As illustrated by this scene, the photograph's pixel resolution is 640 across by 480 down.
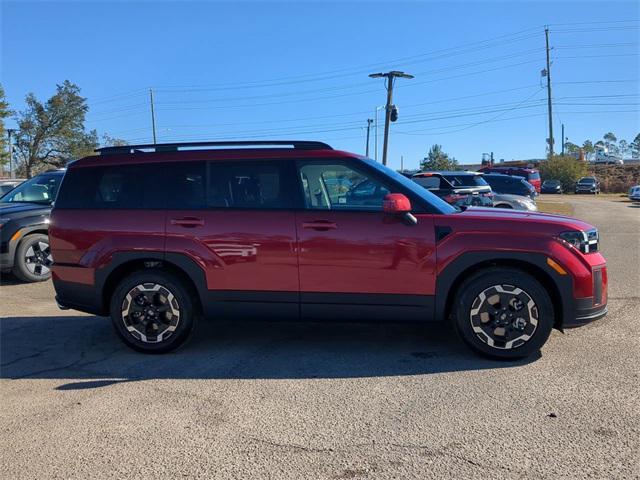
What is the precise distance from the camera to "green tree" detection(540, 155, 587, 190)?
5809 centimetres

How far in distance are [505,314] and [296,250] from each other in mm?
1879

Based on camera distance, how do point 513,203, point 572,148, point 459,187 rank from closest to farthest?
point 513,203, point 459,187, point 572,148

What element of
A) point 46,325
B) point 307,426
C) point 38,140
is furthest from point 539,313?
point 38,140

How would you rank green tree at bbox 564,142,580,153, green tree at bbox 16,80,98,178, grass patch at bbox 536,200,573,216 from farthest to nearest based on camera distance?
1. green tree at bbox 564,142,580,153
2. green tree at bbox 16,80,98,178
3. grass patch at bbox 536,200,573,216

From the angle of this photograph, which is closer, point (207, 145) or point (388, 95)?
point (207, 145)

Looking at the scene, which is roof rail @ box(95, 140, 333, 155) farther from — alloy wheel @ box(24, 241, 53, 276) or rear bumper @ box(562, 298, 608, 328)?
alloy wheel @ box(24, 241, 53, 276)

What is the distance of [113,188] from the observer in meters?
5.17

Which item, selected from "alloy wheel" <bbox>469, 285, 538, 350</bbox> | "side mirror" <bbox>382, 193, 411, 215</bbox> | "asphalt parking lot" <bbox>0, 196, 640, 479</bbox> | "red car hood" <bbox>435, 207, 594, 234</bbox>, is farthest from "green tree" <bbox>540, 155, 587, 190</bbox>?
"side mirror" <bbox>382, 193, 411, 215</bbox>

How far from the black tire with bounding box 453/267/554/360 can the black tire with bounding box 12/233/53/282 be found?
22.2ft

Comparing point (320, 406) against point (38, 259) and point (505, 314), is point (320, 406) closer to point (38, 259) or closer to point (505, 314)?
point (505, 314)

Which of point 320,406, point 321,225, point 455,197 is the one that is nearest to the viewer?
point 320,406

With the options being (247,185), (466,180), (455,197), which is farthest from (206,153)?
(466,180)

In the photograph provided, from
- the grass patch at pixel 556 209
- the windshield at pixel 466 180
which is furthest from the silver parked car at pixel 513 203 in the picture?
the grass patch at pixel 556 209

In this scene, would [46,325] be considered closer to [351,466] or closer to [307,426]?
[307,426]
